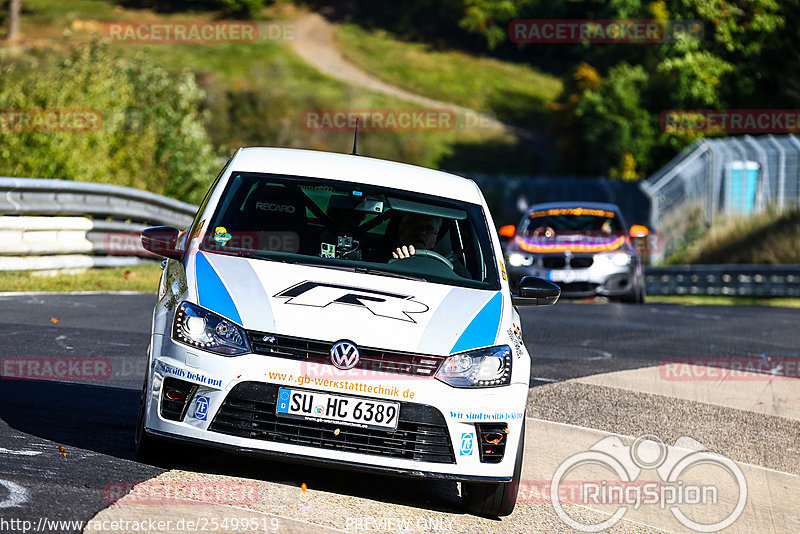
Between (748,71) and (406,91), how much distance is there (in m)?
44.5

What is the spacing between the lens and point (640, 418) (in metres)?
8.78

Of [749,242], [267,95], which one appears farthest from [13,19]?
[749,242]

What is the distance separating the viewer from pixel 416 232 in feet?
23.5

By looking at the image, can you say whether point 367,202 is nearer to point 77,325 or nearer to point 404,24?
point 77,325

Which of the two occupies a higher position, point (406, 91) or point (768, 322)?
point (768, 322)

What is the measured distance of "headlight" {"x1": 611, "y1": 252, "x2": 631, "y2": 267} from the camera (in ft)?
62.0

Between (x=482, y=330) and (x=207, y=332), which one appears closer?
(x=207, y=332)

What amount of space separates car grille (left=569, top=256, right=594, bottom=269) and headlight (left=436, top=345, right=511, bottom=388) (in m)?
13.2

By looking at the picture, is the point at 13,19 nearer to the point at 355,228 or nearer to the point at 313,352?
the point at 355,228

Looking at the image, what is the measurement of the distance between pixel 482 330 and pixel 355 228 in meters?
1.41

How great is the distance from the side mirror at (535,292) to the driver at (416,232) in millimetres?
574

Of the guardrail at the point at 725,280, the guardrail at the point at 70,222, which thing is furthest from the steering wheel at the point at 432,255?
the guardrail at the point at 725,280

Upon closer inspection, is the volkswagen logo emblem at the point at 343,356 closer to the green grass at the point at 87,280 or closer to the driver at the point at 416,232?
the driver at the point at 416,232

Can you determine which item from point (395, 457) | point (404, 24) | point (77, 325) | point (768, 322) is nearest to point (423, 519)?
point (395, 457)
